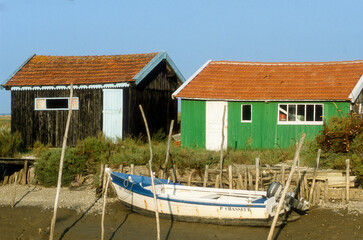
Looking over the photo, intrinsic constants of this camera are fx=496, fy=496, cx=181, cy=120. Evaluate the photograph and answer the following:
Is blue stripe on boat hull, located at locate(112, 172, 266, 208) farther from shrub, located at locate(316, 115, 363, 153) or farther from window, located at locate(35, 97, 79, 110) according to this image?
window, located at locate(35, 97, 79, 110)

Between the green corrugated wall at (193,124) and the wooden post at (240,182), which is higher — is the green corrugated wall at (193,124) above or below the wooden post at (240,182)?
above

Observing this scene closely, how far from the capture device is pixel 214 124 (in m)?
20.8

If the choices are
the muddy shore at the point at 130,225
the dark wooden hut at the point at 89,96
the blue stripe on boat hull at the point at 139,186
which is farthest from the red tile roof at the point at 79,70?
the muddy shore at the point at 130,225

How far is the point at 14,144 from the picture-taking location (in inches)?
818

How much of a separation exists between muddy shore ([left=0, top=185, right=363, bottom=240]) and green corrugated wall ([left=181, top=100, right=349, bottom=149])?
16.9 feet

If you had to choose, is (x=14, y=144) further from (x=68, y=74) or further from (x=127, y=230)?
(x=127, y=230)

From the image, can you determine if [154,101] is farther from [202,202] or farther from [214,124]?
[202,202]

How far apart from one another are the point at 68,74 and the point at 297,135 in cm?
1072

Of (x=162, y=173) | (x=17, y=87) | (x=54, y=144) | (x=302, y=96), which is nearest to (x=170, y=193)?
(x=162, y=173)

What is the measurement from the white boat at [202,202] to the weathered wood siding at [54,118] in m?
6.75

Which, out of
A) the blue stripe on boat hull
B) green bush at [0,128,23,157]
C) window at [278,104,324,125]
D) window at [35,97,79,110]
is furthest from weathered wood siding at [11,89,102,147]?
window at [278,104,324,125]

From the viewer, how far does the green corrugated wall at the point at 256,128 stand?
776 inches

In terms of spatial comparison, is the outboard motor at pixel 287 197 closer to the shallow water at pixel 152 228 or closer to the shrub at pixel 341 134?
the shallow water at pixel 152 228

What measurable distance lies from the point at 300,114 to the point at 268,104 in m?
→ 1.37
